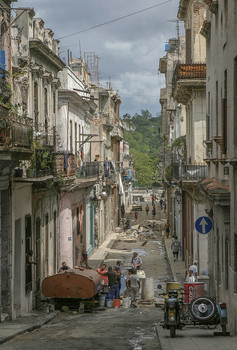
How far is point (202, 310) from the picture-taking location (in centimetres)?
1373

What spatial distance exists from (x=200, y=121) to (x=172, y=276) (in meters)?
7.19

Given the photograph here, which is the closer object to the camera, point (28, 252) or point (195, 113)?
point (28, 252)

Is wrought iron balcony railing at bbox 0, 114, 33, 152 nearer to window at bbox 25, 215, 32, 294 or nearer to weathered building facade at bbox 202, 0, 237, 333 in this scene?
weathered building facade at bbox 202, 0, 237, 333

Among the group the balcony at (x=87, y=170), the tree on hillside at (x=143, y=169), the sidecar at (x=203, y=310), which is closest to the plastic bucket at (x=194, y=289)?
the sidecar at (x=203, y=310)

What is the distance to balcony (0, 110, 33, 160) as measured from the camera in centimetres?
1471

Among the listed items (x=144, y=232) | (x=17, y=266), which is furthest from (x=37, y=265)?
(x=144, y=232)

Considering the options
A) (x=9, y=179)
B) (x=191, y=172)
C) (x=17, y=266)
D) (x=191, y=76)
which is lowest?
(x=17, y=266)

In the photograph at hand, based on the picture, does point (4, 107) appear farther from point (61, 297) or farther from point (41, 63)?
point (41, 63)

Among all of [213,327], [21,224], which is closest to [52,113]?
[21,224]

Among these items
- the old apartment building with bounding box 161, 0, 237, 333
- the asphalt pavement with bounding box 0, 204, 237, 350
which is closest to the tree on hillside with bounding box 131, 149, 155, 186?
the old apartment building with bounding box 161, 0, 237, 333

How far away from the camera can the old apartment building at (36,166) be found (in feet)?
56.8

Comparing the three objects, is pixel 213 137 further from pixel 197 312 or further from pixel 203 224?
pixel 197 312

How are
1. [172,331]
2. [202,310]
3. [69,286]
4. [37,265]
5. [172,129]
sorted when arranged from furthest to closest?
[172,129], [37,265], [69,286], [202,310], [172,331]

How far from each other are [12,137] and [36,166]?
16.0 ft
